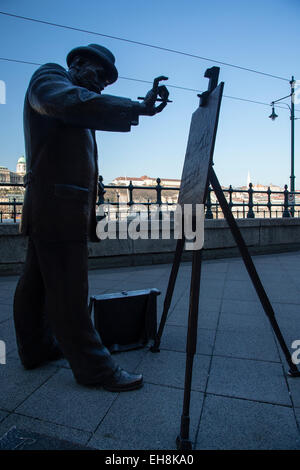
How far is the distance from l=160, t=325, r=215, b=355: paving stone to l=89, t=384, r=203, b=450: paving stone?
26.0 inches

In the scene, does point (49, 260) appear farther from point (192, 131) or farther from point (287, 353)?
point (287, 353)

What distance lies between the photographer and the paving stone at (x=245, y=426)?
5.16ft

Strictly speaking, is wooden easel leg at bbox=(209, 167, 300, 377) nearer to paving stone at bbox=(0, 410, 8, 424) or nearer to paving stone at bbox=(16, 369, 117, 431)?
paving stone at bbox=(16, 369, 117, 431)

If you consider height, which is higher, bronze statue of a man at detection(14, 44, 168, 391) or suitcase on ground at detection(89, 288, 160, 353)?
bronze statue of a man at detection(14, 44, 168, 391)

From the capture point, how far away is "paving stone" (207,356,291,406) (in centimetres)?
200

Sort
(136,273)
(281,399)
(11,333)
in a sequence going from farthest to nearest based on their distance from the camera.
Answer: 1. (136,273)
2. (11,333)
3. (281,399)

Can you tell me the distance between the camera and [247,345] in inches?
109

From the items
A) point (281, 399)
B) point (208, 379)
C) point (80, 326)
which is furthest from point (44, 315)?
point (281, 399)

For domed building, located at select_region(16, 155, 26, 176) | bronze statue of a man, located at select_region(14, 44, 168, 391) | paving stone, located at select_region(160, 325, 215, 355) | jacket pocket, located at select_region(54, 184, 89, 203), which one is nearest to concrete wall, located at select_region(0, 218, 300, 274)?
domed building, located at select_region(16, 155, 26, 176)

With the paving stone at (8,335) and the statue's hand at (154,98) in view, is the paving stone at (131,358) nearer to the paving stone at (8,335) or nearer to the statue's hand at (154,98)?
the paving stone at (8,335)

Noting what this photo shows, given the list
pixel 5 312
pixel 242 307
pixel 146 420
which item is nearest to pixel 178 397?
pixel 146 420

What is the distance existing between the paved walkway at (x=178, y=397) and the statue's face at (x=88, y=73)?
2057 mm

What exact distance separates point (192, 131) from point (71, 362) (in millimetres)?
1914

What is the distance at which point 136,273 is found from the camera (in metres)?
5.99
